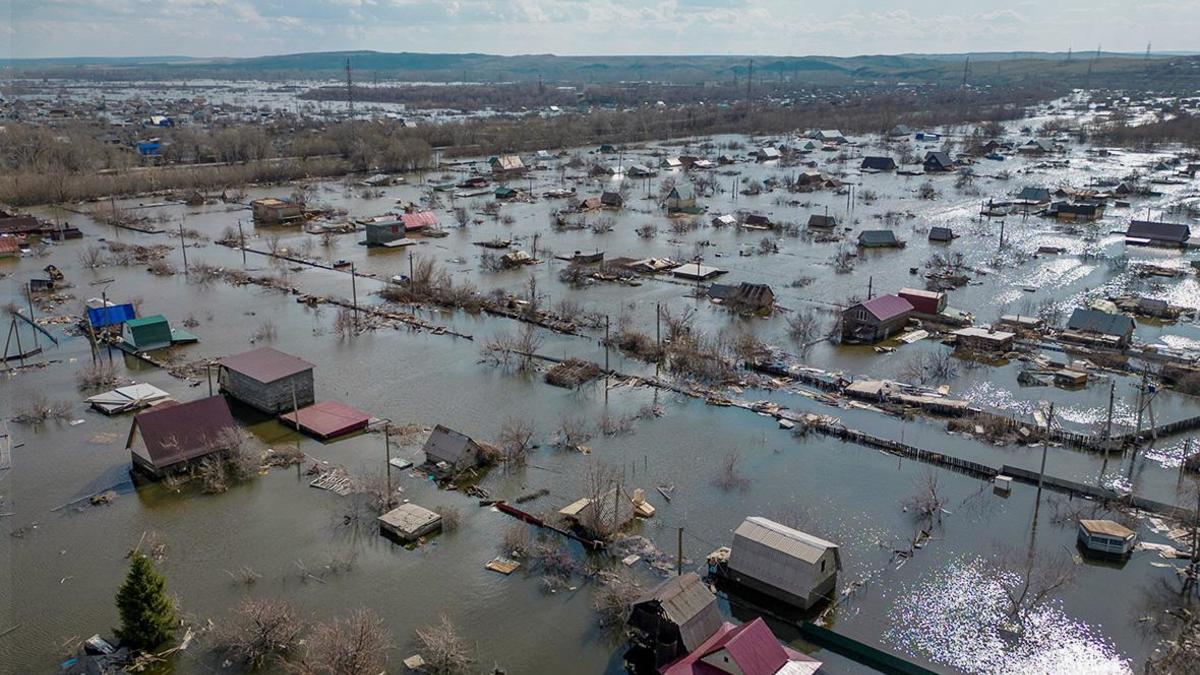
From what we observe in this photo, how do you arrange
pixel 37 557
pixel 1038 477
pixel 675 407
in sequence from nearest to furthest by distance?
pixel 37 557, pixel 1038 477, pixel 675 407

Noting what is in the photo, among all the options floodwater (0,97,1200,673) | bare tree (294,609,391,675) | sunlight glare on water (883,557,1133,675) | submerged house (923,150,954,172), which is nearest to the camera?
bare tree (294,609,391,675)

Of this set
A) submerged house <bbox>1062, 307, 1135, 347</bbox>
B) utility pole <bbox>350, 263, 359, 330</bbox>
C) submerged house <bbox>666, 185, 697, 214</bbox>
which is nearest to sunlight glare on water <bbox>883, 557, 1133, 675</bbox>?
submerged house <bbox>1062, 307, 1135, 347</bbox>

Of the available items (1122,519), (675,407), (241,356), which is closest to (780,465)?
(675,407)

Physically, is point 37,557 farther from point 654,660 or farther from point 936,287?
point 936,287

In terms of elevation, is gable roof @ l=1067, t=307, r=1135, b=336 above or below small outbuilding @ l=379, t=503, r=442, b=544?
above

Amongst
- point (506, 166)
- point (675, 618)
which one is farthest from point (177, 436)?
point (506, 166)

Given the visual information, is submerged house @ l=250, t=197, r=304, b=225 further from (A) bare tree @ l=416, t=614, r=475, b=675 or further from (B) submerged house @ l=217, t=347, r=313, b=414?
(A) bare tree @ l=416, t=614, r=475, b=675
